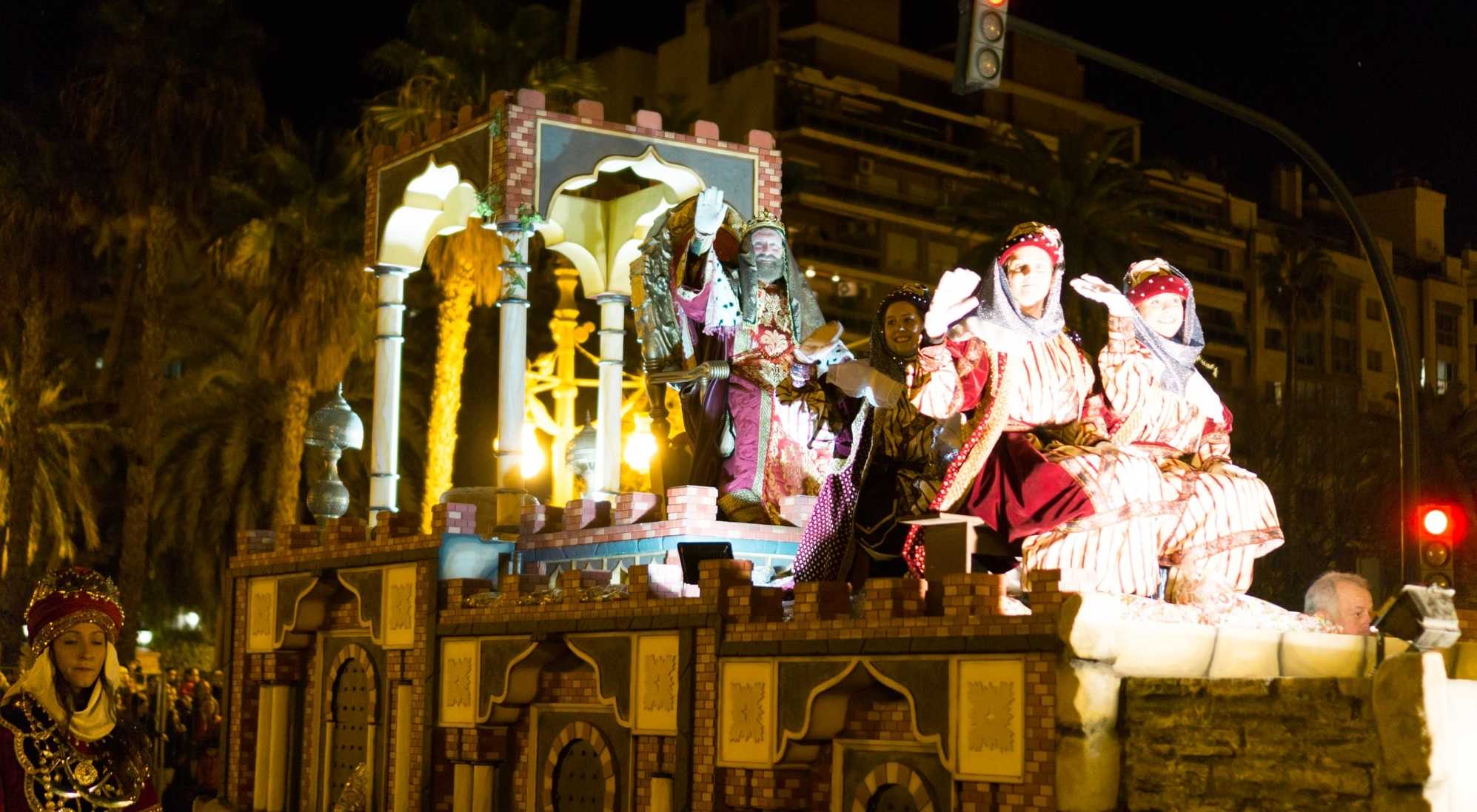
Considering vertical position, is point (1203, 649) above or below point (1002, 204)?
below

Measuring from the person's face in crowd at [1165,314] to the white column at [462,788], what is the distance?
19.9ft

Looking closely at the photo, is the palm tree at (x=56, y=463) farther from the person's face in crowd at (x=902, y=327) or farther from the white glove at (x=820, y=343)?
the person's face in crowd at (x=902, y=327)

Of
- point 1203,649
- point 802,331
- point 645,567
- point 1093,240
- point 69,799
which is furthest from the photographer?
point 1093,240

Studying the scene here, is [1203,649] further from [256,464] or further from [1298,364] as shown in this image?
[1298,364]

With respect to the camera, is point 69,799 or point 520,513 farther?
point 520,513

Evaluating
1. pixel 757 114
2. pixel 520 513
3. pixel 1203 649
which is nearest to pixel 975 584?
pixel 1203 649

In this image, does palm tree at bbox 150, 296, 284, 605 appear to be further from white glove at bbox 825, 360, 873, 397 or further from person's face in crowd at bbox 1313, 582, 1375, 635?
person's face in crowd at bbox 1313, 582, 1375, 635

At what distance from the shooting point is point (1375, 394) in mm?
59219

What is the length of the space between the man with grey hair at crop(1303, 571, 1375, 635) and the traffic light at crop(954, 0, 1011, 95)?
4.52 metres

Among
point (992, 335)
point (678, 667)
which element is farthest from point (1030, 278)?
point (678, 667)

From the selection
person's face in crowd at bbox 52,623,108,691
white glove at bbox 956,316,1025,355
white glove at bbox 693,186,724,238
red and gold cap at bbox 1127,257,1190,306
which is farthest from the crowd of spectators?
red and gold cap at bbox 1127,257,1190,306

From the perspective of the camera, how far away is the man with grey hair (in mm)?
12406

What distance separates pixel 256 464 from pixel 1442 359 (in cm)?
3553

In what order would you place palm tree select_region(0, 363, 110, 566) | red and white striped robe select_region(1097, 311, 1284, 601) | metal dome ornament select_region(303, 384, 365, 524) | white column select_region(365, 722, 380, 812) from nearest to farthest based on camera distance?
1. red and white striped robe select_region(1097, 311, 1284, 601)
2. white column select_region(365, 722, 380, 812)
3. metal dome ornament select_region(303, 384, 365, 524)
4. palm tree select_region(0, 363, 110, 566)
